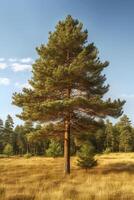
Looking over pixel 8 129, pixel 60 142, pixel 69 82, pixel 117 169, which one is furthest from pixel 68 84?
pixel 8 129

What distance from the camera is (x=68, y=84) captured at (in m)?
24.4

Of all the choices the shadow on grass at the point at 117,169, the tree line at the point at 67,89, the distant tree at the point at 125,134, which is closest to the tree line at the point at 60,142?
the distant tree at the point at 125,134

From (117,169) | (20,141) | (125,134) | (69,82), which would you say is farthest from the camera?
(20,141)

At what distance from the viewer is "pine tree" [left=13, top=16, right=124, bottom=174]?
2353 centimetres

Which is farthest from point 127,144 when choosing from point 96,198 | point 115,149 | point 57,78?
point 96,198

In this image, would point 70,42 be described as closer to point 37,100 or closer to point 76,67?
point 76,67

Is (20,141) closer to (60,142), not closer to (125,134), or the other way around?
(60,142)

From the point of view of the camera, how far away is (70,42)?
81.8ft

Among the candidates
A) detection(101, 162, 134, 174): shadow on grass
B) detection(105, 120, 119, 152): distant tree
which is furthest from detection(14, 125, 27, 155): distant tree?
detection(101, 162, 134, 174): shadow on grass

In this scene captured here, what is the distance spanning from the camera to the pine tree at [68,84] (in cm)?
2353

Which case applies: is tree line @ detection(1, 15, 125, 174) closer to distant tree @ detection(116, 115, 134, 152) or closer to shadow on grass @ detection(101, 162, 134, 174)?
shadow on grass @ detection(101, 162, 134, 174)

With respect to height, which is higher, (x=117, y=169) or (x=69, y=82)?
(x=69, y=82)

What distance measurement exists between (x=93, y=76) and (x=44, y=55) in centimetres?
460

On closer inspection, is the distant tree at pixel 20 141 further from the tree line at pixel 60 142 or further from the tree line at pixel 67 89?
the tree line at pixel 67 89
